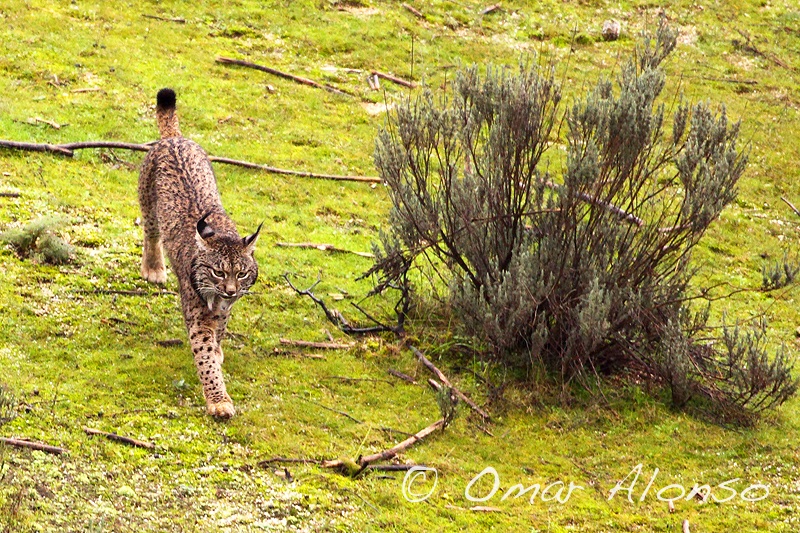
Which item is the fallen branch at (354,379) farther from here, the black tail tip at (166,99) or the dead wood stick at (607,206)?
the black tail tip at (166,99)

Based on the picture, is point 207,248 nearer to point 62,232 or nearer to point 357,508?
point 357,508

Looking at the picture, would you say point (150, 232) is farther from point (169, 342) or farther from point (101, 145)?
point (101, 145)

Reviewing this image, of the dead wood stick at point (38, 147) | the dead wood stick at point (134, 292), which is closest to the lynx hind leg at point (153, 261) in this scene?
the dead wood stick at point (134, 292)

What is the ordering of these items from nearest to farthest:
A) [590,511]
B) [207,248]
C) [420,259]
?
[590,511], [207,248], [420,259]

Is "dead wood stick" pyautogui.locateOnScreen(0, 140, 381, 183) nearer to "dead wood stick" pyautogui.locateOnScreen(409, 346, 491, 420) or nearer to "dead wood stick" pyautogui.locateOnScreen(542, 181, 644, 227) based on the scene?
"dead wood stick" pyautogui.locateOnScreen(409, 346, 491, 420)

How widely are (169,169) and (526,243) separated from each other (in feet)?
14.1

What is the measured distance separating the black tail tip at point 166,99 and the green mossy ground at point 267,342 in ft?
7.27

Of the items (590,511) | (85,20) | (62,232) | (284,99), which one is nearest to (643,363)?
(590,511)

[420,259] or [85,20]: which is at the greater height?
[85,20]

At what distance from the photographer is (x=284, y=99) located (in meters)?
22.5

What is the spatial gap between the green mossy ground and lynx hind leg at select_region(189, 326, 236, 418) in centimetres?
15

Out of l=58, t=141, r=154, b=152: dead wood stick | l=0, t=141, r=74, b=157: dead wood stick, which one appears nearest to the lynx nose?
l=58, t=141, r=154, b=152: dead wood stick

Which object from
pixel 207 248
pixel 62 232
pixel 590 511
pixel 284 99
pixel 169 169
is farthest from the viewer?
pixel 284 99

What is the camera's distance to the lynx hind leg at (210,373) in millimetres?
10648
